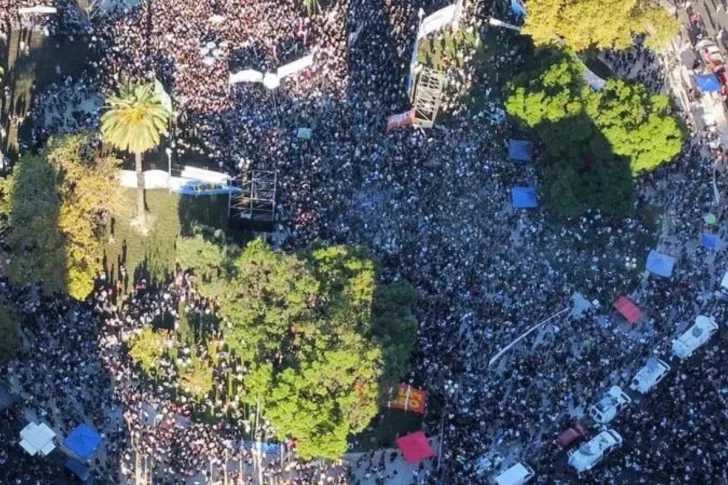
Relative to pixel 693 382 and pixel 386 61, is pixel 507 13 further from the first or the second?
pixel 693 382

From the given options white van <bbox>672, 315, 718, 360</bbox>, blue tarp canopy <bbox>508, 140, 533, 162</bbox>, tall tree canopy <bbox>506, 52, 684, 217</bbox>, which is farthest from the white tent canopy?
white van <bbox>672, 315, 718, 360</bbox>

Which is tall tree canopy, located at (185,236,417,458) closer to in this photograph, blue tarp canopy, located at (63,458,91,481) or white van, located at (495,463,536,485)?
white van, located at (495,463,536,485)

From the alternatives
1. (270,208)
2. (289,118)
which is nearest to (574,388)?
(270,208)

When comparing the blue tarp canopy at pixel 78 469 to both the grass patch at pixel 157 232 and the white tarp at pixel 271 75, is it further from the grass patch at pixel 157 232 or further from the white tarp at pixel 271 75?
the white tarp at pixel 271 75

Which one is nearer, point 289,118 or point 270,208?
point 270,208

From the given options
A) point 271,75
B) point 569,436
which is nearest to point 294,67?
point 271,75

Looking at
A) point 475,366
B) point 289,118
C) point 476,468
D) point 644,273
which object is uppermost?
point 289,118

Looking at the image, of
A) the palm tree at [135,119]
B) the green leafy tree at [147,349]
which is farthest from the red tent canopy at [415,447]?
the palm tree at [135,119]
